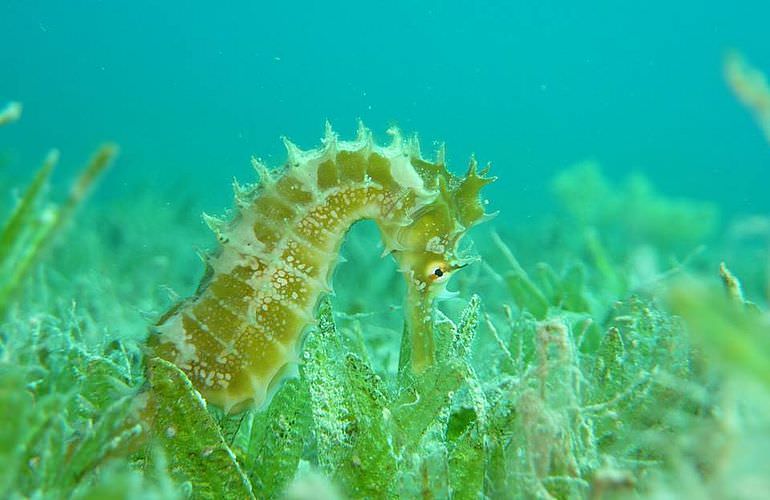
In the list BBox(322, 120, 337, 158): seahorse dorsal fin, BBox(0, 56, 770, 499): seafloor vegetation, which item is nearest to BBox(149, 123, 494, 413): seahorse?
BBox(322, 120, 337, 158): seahorse dorsal fin

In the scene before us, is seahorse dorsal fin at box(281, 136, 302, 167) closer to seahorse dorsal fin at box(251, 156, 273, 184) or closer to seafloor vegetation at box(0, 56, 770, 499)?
seahorse dorsal fin at box(251, 156, 273, 184)

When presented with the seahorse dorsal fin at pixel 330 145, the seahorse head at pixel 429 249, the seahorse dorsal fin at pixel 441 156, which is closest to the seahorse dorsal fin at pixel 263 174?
the seahorse dorsal fin at pixel 330 145

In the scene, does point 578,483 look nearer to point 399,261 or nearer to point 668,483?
point 668,483

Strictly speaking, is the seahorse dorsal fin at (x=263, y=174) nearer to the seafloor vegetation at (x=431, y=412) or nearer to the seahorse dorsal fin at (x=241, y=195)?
the seahorse dorsal fin at (x=241, y=195)

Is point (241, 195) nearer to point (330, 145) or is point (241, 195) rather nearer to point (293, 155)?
point (293, 155)

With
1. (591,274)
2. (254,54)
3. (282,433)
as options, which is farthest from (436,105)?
(282,433)

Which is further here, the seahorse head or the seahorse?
the seahorse head

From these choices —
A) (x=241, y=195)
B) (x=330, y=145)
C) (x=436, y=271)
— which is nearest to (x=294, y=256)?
(x=241, y=195)

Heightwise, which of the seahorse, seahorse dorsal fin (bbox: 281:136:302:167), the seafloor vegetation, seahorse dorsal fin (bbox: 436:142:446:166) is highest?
seahorse dorsal fin (bbox: 436:142:446:166)
